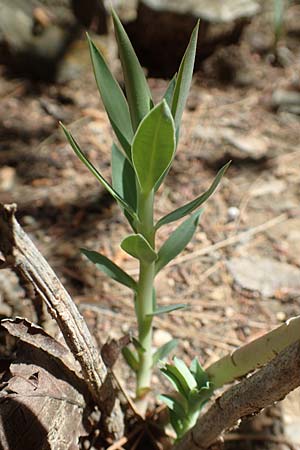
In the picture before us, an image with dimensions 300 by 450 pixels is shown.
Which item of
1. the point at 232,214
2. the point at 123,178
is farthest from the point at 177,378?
the point at 232,214

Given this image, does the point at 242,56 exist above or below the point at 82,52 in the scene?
below

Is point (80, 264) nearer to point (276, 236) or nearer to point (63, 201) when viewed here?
point (63, 201)

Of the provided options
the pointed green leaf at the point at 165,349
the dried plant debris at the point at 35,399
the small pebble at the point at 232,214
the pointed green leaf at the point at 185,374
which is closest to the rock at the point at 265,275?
the small pebble at the point at 232,214

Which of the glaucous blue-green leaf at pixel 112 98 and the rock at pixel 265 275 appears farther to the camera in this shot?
the rock at pixel 265 275

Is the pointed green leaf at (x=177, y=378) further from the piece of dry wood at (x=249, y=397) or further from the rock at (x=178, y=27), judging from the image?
the rock at (x=178, y=27)

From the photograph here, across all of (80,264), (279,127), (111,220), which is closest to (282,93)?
(279,127)

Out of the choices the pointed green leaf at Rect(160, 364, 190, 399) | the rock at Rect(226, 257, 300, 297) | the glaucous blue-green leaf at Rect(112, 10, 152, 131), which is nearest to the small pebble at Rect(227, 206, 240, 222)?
the rock at Rect(226, 257, 300, 297)
